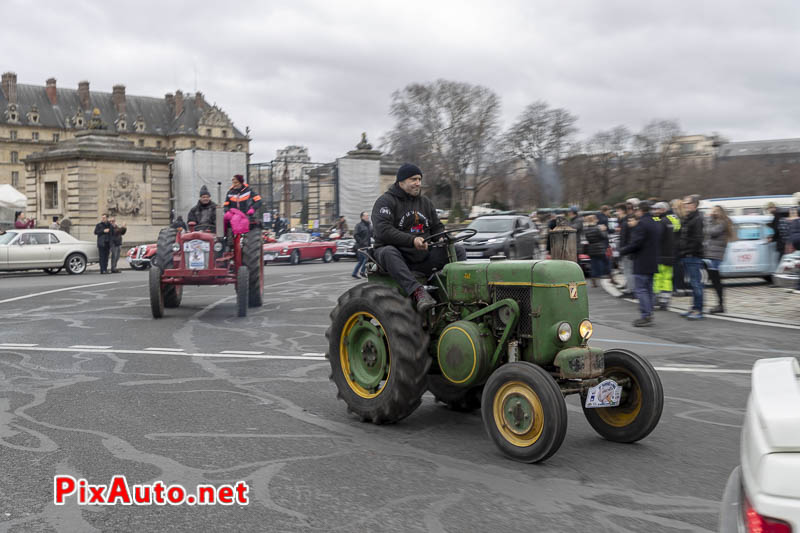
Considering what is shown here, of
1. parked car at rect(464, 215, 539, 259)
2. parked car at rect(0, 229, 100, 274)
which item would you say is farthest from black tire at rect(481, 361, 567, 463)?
parked car at rect(0, 229, 100, 274)

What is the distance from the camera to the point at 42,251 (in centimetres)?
2591

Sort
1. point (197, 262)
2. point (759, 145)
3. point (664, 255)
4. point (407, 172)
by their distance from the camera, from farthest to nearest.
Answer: point (759, 145), point (664, 255), point (197, 262), point (407, 172)

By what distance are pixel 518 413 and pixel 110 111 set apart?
126m

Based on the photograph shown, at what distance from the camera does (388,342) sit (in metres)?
6.15

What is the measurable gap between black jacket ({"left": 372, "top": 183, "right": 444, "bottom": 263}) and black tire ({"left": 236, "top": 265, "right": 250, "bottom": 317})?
7.51m

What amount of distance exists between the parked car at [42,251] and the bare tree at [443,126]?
42.7 meters

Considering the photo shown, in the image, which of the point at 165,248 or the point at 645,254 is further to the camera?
the point at 165,248

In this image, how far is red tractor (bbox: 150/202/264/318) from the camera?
13547mm

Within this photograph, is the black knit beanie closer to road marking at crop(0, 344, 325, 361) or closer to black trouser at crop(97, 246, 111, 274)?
road marking at crop(0, 344, 325, 361)

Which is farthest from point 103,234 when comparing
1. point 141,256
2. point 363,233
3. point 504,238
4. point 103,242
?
point 504,238

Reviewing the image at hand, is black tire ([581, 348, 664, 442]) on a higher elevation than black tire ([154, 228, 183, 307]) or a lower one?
lower

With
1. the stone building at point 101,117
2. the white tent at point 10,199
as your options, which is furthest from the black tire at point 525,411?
the stone building at point 101,117

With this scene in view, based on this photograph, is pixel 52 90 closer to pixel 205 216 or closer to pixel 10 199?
pixel 10 199

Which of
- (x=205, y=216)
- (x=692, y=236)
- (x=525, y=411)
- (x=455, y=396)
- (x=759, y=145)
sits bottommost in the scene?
(x=455, y=396)
